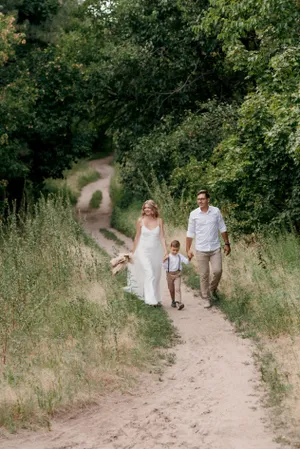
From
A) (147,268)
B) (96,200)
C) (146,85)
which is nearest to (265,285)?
(147,268)

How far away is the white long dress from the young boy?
0.21m

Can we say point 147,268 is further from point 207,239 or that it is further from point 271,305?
point 271,305

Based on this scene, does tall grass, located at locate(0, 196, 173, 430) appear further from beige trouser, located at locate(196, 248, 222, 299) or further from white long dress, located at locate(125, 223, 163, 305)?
beige trouser, located at locate(196, 248, 222, 299)

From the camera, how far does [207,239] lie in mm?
11938

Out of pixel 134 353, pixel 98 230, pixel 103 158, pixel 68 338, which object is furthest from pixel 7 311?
pixel 103 158

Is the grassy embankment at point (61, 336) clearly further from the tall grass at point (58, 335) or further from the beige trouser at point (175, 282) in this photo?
the beige trouser at point (175, 282)

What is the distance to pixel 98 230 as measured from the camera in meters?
25.1

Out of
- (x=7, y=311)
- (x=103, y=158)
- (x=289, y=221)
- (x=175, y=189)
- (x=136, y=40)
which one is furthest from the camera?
(x=103, y=158)

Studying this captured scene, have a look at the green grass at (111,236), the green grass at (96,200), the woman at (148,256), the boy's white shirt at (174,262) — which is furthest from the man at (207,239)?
the green grass at (96,200)

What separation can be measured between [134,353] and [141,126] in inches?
664

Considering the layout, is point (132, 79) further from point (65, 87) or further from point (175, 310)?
point (175, 310)

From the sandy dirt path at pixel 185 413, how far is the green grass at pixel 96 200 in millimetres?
22380

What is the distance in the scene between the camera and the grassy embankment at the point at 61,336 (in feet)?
24.8

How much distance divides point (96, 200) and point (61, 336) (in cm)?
2407
